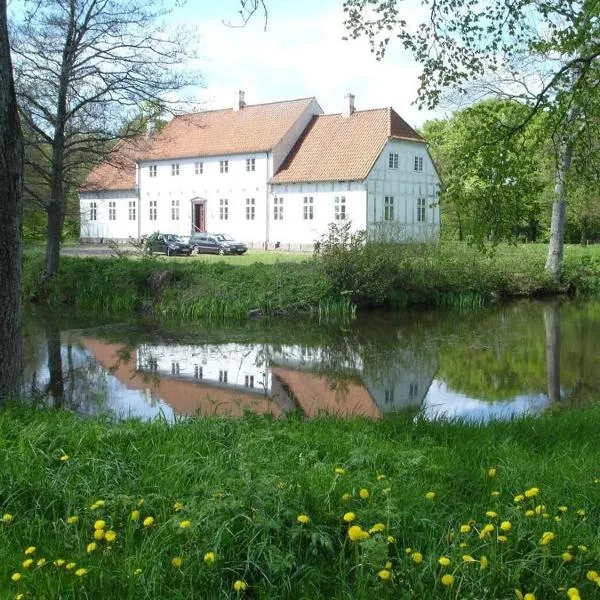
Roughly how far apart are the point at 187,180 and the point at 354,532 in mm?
44297

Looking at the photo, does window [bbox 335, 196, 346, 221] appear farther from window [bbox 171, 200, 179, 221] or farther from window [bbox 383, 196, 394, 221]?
window [bbox 171, 200, 179, 221]

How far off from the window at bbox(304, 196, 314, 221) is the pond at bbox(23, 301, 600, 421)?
20.9m

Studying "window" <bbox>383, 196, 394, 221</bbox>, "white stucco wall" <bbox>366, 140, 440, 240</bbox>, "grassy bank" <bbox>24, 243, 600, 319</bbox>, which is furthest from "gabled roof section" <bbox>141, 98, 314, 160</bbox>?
"grassy bank" <bbox>24, 243, 600, 319</bbox>

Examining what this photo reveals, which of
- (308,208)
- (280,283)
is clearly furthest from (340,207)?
(280,283)

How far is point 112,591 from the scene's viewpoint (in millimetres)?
3021

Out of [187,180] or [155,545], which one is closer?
[155,545]

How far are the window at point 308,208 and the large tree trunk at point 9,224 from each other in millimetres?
34608

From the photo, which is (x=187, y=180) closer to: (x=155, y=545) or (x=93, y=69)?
(x=93, y=69)

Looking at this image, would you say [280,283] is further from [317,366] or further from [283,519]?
[283,519]

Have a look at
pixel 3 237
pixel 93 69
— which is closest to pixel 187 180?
pixel 93 69

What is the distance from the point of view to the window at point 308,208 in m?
40.5

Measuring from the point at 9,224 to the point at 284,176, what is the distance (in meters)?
36.0

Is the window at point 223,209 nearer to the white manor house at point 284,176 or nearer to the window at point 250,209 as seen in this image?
the white manor house at point 284,176

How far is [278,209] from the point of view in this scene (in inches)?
1647
